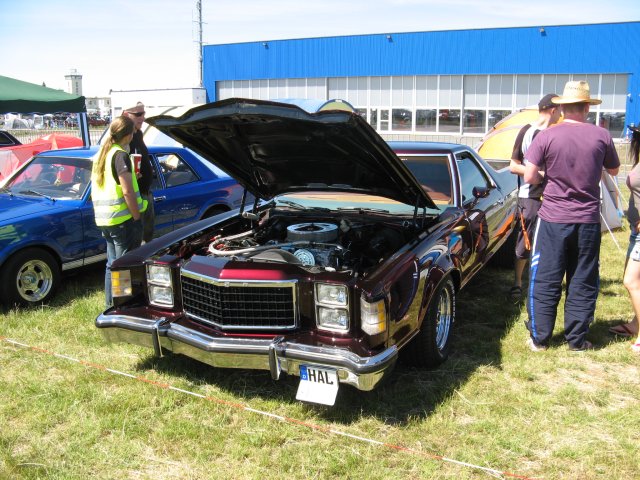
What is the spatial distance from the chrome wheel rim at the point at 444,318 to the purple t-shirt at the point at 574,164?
3.02 ft

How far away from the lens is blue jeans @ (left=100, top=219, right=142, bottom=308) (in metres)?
4.93

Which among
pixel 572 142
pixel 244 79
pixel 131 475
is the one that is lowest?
pixel 131 475

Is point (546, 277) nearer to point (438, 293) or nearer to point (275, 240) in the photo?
point (438, 293)

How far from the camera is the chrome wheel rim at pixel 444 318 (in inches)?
159

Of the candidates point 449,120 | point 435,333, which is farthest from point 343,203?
point 449,120

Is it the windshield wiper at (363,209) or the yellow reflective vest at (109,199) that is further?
the yellow reflective vest at (109,199)

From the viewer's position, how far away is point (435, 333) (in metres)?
3.84

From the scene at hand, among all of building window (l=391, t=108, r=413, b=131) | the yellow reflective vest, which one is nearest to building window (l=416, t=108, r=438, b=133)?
building window (l=391, t=108, r=413, b=131)

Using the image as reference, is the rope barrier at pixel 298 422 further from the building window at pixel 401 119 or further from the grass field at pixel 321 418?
the building window at pixel 401 119

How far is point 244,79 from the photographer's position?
33.7 meters

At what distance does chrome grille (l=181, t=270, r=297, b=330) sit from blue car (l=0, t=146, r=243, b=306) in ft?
8.36

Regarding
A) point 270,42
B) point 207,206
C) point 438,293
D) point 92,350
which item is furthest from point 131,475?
point 270,42

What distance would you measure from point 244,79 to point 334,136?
31595 mm

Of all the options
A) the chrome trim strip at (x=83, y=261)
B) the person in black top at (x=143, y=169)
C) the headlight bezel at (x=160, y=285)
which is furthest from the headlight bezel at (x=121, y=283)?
the chrome trim strip at (x=83, y=261)
